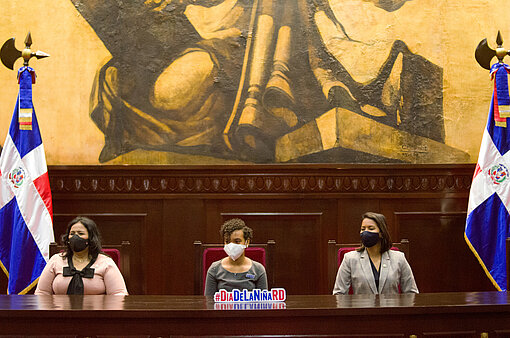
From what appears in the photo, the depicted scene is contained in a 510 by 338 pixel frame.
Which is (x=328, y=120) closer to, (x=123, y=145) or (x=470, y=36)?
(x=470, y=36)

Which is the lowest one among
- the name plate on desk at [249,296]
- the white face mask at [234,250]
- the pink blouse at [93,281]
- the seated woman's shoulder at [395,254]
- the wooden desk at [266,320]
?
the wooden desk at [266,320]

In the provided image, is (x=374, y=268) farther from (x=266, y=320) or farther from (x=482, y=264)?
(x=482, y=264)

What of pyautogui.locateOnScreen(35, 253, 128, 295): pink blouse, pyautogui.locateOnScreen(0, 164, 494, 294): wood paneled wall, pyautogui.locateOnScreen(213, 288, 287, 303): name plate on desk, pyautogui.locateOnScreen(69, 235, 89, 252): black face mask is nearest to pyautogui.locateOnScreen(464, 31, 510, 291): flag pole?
pyautogui.locateOnScreen(0, 164, 494, 294): wood paneled wall

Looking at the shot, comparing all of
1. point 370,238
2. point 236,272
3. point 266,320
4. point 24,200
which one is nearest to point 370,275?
point 370,238

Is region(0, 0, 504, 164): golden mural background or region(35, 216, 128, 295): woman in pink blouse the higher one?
region(0, 0, 504, 164): golden mural background

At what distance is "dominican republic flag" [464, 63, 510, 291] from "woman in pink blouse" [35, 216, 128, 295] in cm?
345

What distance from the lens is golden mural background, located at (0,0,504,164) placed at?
6418mm

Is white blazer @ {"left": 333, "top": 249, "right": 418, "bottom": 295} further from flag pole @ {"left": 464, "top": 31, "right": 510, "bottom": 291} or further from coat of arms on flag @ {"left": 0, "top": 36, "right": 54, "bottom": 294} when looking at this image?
coat of arms on flag @ {"left": 0, "top": 36, "right": 54, "bottom": 294}

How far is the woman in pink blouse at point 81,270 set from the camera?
427 centimetres

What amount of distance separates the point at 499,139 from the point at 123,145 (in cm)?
386

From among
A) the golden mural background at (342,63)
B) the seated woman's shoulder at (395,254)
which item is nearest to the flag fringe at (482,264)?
the golden mural background at (342,63)

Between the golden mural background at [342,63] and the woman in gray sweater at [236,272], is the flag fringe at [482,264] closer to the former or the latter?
the golden mural background at [342,63]

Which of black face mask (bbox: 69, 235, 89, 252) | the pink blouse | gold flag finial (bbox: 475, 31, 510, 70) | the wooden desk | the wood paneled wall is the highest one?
gold flag finial (bbox: 475, 31, 510, 70)

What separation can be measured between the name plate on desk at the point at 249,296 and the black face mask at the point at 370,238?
1255 millimetres
